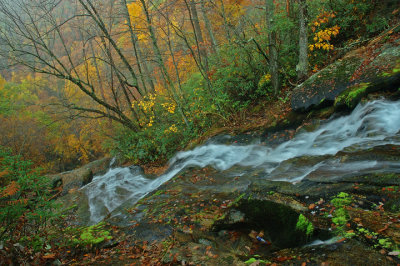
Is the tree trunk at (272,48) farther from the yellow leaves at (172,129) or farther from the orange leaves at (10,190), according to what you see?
the orange leaves at (10,190)

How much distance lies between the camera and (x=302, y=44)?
27.3 feet

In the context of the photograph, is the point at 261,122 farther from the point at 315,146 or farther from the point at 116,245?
the point at 116,245

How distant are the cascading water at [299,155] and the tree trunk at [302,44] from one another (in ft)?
7.91

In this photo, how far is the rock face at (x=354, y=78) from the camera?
21.0 feet

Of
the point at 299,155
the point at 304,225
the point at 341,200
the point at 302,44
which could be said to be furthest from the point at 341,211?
the point at 302,44

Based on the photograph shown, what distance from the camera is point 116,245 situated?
4.50 metres

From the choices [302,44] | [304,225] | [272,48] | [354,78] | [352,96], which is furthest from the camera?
[272,48]

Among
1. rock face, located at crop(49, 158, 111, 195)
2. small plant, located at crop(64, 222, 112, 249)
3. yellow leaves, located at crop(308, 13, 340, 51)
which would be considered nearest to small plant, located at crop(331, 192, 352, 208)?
small plant, located at crop(64, 222, 112, 249)

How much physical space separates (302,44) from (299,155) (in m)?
4.05

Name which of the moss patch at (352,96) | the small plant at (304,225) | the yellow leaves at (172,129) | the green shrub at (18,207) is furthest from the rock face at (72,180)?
the moss patch at (352,96)

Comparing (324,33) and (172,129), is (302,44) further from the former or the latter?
(172,129)

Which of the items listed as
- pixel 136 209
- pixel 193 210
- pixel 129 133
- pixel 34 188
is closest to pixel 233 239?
pixel 193 210

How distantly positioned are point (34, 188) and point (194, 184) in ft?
12.9

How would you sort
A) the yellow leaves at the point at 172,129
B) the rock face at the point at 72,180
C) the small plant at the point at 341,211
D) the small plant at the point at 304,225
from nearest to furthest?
the small plant at the point at 341,211, the small plant at the point at 304,225, the yellow leaves at the point at 172,129, the rock face at the point at 72,180
